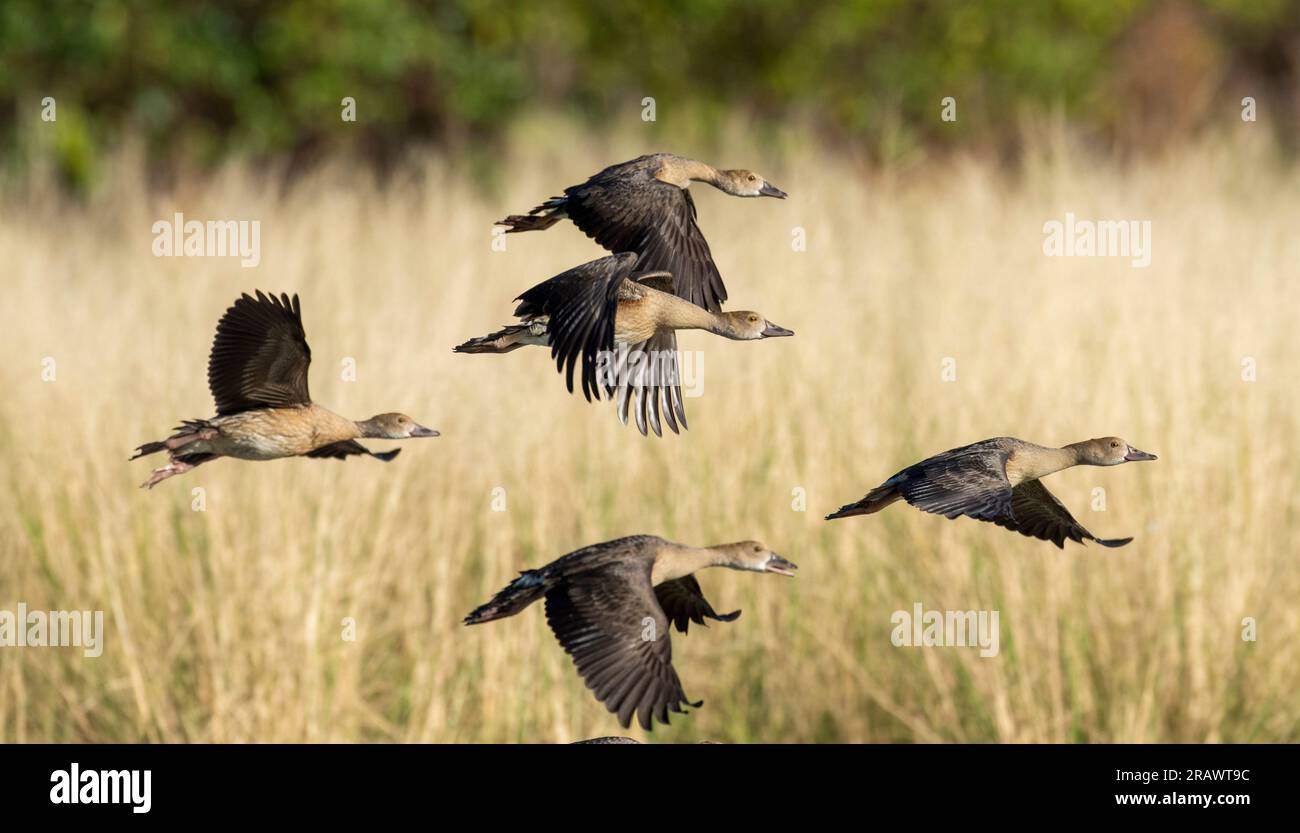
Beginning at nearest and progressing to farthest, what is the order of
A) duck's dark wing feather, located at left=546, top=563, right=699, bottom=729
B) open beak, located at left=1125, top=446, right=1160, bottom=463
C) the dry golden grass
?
duck's dark wing feather, located at left=546, top=563, right=699, bottom=729 → open beak, located at left=1125, top=446, right=1160, bottom=463 → the dry golden grass

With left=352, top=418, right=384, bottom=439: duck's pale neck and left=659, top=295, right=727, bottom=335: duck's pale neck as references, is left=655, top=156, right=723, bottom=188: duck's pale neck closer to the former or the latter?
left=659, top=295, right=727, bottom=335: duck's pale neck

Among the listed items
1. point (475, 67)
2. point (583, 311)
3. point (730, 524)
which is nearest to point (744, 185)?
point (583, 311)

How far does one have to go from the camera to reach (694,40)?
58.5 ft

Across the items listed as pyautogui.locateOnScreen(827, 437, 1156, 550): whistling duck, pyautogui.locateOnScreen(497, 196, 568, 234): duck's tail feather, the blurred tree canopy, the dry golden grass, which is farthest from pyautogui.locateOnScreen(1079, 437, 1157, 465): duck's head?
the blurred tree canopy

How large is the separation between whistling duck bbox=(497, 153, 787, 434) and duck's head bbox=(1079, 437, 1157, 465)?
0.37m

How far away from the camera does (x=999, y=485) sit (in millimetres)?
1338

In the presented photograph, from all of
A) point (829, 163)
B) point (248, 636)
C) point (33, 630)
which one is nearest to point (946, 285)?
point (248, 636)

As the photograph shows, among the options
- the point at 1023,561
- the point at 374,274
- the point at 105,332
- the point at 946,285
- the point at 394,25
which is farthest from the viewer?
the point at 394,25

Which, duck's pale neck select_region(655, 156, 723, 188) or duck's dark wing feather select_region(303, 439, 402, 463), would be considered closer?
duck's dark wing feather select_region(303, 439, 402, 463)

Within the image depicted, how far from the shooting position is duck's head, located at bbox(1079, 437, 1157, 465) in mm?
1455

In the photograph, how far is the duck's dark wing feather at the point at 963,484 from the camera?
4.10 ft

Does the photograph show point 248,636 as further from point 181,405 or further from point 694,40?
point 694,40

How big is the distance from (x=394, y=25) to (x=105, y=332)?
9782mm

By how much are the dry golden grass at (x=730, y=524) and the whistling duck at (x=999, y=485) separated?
402cm
